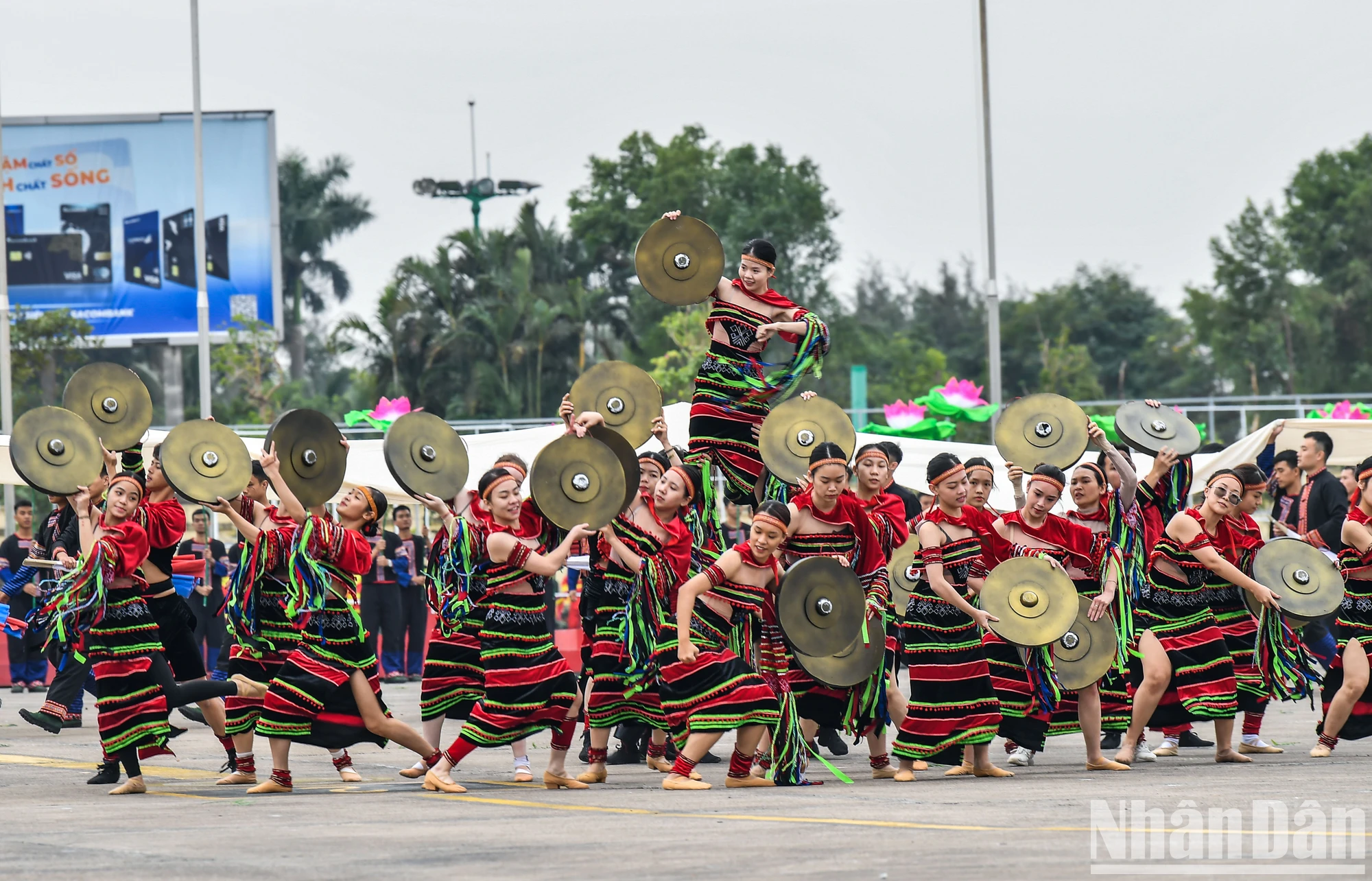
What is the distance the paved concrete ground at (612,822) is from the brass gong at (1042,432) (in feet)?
5.63

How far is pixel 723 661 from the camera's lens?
864cm

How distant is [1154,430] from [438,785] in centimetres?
462

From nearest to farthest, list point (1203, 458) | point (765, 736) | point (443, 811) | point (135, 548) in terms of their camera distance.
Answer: point (443, 811)
point (135, 548)
point (765, 736)
point (1203, 458)

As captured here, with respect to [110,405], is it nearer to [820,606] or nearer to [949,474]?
[820,606]

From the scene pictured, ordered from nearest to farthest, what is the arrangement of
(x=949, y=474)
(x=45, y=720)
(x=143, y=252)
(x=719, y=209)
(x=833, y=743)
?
(x=949, y=474) → (x=833, y=743) → (x=45, y=720) → (x=143, y=252) → (x=719, y=209)

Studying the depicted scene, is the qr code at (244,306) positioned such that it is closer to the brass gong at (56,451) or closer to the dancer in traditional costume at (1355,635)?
the brass gong at (56,451)

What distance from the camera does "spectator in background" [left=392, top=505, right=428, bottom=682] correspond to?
709 inches

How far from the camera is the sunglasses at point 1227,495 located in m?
9.87

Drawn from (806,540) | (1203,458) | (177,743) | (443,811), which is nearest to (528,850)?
(443,811)

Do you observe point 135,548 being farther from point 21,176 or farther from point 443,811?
point 21,176

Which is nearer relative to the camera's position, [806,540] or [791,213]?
[806,540]

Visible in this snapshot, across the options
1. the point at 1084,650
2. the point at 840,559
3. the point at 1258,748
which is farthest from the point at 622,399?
the point at 1258,748

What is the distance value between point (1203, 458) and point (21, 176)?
31.0 m

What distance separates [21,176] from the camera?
39219mm
